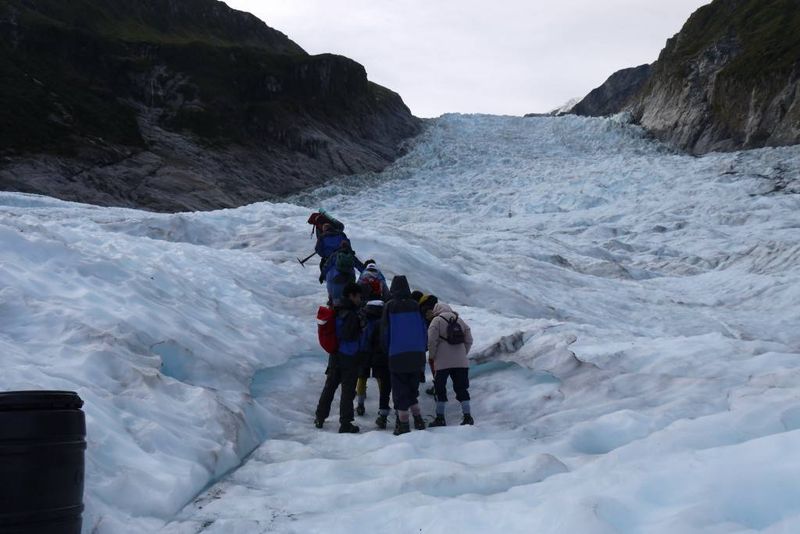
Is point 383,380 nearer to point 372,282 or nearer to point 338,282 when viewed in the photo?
Answer: point 372,282

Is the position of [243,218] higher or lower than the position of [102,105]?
lower

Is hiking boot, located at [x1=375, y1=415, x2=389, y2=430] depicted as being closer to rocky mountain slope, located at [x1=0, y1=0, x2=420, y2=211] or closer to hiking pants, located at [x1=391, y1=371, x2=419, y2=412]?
hiking pants, located at [x1=391, y1=371, x2=419, y2=412]

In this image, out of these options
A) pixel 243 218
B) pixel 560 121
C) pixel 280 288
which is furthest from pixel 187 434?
pixel 560 121

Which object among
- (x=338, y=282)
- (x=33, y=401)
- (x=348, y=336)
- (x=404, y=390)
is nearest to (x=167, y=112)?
(x=338, y=282)

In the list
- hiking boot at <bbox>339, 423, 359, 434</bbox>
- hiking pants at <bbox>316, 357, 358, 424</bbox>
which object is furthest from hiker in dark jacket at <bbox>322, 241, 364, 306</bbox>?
hiking boot at <bbox>339, 423, 359, 434</bbox>

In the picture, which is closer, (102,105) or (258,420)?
(258,420)

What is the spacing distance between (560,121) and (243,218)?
148ft

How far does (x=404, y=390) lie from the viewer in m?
7.28

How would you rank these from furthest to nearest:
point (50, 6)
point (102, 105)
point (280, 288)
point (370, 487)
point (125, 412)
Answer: point (50, 6), point (102, 105), point (280, 288), point (125, 412), point (370, 487)

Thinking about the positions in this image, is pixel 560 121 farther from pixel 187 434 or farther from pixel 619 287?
pixel 187 434

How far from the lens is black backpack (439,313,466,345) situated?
765 cm

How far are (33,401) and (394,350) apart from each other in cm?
400

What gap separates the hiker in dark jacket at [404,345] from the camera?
7297 millimetres

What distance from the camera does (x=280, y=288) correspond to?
42.1ft
